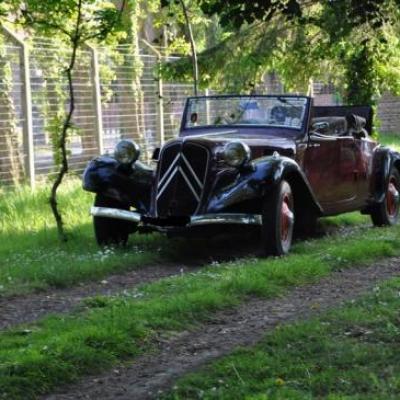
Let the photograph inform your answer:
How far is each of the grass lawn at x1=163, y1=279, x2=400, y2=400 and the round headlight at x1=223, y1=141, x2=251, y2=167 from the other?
2.81 meters

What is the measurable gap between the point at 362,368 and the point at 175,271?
365 centimetres

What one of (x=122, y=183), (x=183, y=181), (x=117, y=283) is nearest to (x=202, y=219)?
(x=183, y=181)

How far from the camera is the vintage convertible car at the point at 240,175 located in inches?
337

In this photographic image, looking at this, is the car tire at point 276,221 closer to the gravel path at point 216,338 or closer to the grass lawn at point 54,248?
the gravel path at point 216,338

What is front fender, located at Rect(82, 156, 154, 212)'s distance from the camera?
917cm

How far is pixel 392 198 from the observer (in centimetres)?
1201

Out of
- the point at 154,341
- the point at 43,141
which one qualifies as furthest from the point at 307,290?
the point at 43,141

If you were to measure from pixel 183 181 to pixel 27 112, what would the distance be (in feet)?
23.3

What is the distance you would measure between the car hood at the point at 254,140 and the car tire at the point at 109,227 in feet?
3.49

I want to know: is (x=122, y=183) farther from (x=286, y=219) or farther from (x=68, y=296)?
(x=68, y=296)

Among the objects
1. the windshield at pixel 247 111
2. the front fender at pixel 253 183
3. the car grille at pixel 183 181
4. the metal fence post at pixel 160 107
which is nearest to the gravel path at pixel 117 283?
the car grille at pixel 183 181

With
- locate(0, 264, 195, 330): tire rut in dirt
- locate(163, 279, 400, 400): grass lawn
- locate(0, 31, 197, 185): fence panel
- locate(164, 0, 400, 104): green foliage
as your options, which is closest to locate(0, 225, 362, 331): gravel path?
locate(0, 264, 195, 330): tire rut in dirt

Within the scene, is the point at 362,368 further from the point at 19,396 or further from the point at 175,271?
the point at 175,271

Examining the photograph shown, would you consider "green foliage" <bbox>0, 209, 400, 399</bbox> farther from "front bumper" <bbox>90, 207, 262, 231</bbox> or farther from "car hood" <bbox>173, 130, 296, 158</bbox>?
"car hood" <bbox>173, 130, 296, 158</bbox>
